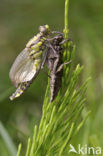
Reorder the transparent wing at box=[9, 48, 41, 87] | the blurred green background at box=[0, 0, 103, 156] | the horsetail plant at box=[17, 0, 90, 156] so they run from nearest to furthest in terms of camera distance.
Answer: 1. the horsetail plant at box=[17, 0, 90, 156]
2. the transparent wing at box=[9, 48, 41, 87]
3. the blurred green background at box=[0, 0, 103, 156]

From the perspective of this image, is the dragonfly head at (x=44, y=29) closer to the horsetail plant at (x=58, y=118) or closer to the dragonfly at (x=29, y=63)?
the dragonfly at (x=29, y=63)

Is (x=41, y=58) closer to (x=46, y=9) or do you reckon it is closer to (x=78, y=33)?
(x=78, y=33)

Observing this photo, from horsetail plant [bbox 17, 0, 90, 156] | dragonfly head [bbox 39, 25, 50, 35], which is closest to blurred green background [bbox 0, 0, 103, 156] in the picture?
dragonfly head [bbox 39, 25, 50, 35]

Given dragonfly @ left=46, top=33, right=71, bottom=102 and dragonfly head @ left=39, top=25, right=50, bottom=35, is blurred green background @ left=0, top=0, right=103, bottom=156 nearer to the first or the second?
dragonfly head @ left=39, top=25, right=50, bottom=35

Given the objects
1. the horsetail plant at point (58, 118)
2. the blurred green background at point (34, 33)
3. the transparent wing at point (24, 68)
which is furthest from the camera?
the blurred green background at point (34, 33)

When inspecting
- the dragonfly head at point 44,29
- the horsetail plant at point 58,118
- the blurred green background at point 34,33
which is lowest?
the horsetail plant at point 58,118

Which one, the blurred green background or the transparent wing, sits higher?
the blurred green background

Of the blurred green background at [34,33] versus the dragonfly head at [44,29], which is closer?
the dragonfly head at [44,29]

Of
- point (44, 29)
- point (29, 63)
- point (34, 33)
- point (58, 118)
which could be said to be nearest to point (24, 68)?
point (29, 63)

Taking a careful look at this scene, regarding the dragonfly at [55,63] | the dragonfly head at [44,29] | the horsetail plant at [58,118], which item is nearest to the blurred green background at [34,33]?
the dragonfly head at [44,29]
